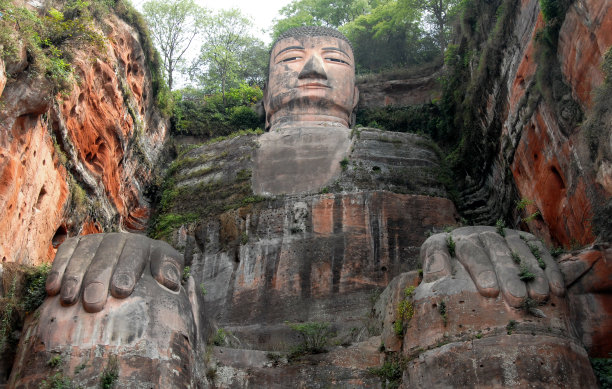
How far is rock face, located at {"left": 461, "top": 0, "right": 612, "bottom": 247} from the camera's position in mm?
11414

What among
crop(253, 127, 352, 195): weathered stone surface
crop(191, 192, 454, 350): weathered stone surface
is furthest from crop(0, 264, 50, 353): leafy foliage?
crop(253, 127, 352, 195): weathered stone surface

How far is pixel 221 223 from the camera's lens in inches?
627

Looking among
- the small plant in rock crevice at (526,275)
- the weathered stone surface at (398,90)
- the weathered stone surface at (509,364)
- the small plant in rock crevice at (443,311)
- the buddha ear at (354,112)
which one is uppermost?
the weathered stone surface at (398,90)

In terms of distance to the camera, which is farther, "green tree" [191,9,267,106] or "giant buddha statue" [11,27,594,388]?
"green tree" [191,9,267,106]

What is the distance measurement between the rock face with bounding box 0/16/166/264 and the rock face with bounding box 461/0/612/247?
292 inches

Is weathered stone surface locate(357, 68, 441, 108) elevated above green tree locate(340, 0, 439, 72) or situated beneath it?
situated beneath

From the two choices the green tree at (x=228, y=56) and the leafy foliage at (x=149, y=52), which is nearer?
the leafy foliage at (x=149, y=52)

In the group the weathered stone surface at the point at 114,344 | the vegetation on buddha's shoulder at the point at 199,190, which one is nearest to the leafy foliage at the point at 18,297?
the weathered stone surface at the point at 114,344

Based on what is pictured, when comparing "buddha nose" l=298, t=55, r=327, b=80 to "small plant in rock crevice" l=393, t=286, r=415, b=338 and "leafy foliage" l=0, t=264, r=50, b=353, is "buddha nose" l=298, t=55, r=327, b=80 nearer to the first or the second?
"small plant in rock crevice" l=393, t=286, r=415, b=338

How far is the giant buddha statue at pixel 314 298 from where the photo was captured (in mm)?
9414

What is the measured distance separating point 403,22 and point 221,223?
526 inches

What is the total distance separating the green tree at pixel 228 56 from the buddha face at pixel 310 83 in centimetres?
411

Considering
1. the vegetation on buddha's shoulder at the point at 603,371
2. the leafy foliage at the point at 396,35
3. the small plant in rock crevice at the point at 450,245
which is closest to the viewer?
the vegetation on buddha's shoulder at the point at 603,371

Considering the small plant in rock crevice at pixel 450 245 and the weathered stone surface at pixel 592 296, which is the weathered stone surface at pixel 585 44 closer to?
the weathered stone surface at pixel 592 296
